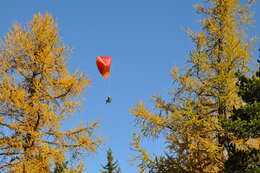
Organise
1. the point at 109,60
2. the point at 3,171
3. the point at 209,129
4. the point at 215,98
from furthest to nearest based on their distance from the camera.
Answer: the point at 109,60 < the point at 215,98 < the point at 209,129 < the point at 3,171

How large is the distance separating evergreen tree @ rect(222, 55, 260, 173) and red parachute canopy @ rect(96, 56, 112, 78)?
27.2ft

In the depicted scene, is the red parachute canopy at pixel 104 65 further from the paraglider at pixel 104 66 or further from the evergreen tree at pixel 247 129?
Answer: the evergreen tree at pixel 247 129

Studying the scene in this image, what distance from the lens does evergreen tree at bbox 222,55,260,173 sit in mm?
11039

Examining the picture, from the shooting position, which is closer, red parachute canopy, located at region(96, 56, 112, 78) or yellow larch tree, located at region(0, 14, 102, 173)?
yellow larch tree, located at region(0, 14, 102, 173)

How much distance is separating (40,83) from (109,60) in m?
7.07

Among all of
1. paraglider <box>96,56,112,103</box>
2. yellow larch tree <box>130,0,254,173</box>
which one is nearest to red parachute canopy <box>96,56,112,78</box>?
paraglider <box>96,56,112,103</box>

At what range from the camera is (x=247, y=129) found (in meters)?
11.3

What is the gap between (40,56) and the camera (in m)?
12.9

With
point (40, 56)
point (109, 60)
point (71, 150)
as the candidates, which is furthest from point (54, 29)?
point (109, 60)

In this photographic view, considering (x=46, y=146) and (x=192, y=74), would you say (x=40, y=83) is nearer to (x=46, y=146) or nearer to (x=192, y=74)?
(x=46, y=146)

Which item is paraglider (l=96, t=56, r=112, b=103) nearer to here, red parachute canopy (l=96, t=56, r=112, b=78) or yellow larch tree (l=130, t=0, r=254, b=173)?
red parachute canopy (l=96, t=56, r=112, b=78)

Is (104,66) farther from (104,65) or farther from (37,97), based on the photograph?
(37,97)

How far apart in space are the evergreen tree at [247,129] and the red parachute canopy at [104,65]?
326 inches

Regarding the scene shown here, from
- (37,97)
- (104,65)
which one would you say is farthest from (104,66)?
(37,97)
